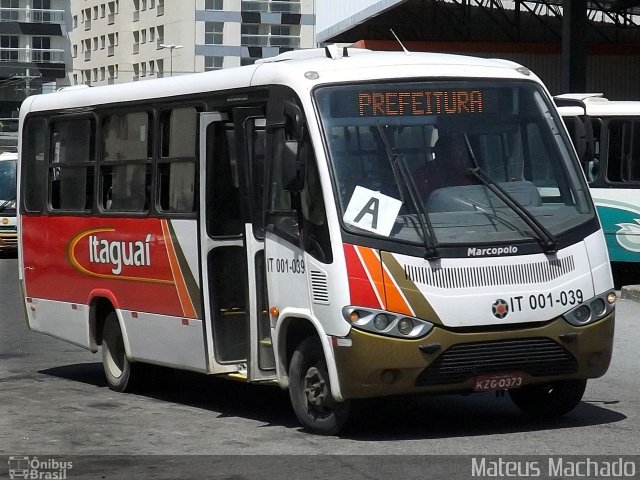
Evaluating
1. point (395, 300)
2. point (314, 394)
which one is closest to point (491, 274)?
point (395, 300)

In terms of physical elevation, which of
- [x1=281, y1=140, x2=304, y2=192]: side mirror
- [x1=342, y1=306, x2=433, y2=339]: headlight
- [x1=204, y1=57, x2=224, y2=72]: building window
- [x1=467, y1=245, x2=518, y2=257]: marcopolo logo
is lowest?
[x1=342, y1=306, x2=433, y2=339]: headlight

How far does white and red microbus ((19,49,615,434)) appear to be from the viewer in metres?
9.30

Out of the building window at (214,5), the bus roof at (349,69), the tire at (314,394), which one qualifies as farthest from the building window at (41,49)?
the tire at (314,394)

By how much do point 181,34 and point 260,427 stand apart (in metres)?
97.9

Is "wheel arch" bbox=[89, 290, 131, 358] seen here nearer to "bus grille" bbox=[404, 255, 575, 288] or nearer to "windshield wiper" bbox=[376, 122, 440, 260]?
"windshield wiper" bbox=[376, 122, 440, 260]

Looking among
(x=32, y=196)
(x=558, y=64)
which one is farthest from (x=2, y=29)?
(x=32, y=196)

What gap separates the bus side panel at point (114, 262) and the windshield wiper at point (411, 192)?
87.5 inches

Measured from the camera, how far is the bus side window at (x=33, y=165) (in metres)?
14.2

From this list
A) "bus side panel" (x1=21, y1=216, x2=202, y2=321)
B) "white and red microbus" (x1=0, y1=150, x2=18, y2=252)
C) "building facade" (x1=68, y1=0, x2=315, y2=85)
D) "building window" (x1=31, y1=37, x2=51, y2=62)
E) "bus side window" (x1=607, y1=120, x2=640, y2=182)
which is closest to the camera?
"bus side panel" (x1=21, y1=216, x2=202, y2=321)

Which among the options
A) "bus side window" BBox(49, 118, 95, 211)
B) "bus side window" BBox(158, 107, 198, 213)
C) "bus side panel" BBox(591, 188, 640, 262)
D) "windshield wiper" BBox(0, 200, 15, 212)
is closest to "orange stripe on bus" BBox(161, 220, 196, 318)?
"bus side window" BBox(158, 107, 198, 213)

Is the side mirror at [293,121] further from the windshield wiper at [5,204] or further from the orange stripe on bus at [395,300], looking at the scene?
the windshield wiper at [5,204]

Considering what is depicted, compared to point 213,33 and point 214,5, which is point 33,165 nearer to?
point 213,33

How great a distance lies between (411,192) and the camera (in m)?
9.55

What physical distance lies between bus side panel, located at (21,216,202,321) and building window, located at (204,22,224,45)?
94769 millimetres
